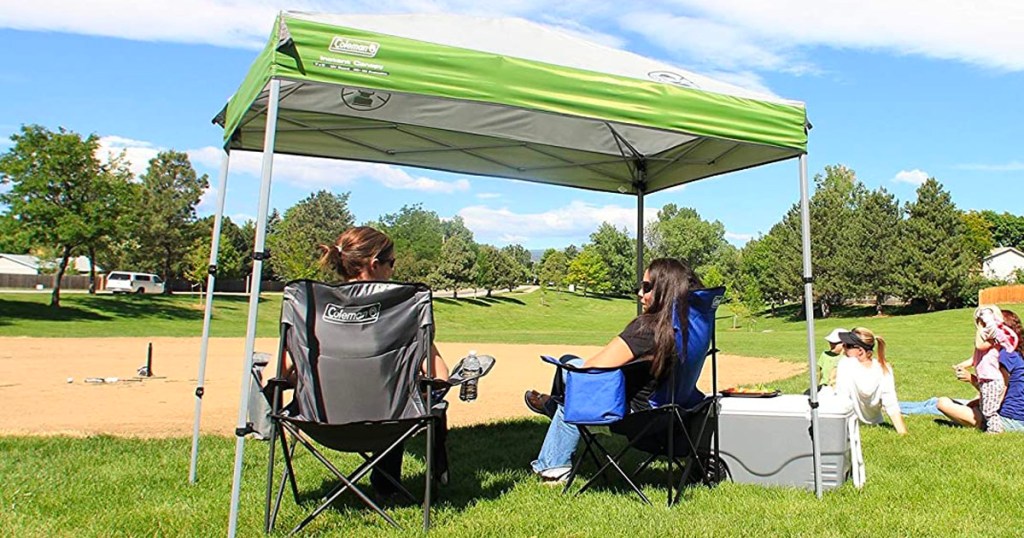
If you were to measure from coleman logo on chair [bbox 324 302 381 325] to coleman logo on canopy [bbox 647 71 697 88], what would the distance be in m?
2.21

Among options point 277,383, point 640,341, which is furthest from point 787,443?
point 277,383

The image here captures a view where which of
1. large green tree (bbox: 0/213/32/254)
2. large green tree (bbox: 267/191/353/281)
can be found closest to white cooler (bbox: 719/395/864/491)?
large green tree (bbox: 0/213/32/254)

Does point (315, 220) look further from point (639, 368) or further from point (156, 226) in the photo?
point (639, 368)

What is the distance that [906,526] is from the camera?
3934 mm

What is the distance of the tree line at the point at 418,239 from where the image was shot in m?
29.2

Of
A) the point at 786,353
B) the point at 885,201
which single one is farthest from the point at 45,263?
the point at 885,201

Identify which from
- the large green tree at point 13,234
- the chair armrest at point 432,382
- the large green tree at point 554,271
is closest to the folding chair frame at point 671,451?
the chair armrest at point 432,382

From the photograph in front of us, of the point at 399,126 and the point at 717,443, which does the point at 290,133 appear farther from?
the point at 717,443

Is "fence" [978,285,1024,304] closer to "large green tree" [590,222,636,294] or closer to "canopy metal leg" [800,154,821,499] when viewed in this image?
"large green tree" [590,222,636,294]

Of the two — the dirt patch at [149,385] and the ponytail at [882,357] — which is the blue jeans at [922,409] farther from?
the dirt patch at [149,385]

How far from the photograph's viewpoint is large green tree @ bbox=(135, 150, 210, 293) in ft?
148

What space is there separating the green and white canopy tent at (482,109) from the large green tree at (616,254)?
Answer: 61624 millimetres

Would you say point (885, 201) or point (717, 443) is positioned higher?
point (885, 201)

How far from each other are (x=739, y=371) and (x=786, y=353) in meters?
5.53
